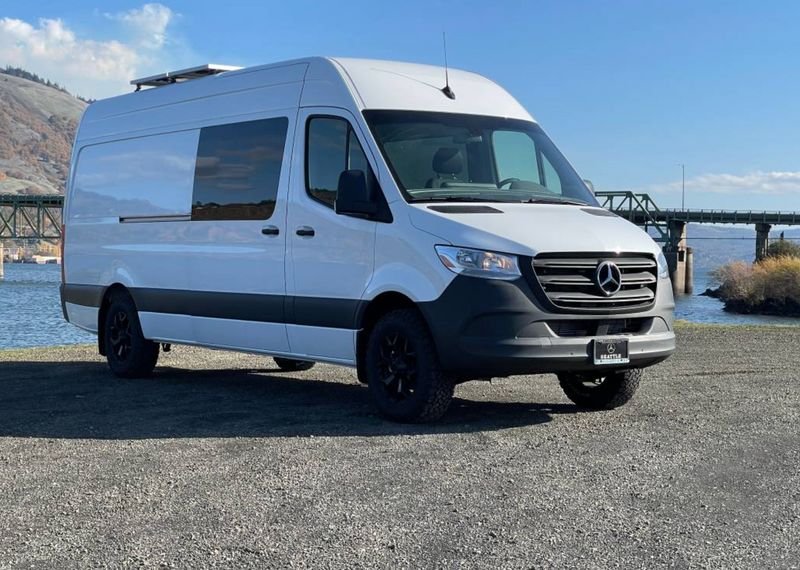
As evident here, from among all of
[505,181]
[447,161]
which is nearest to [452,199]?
[447,161]

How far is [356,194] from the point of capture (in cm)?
815

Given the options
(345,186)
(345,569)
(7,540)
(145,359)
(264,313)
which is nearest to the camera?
(345,569)

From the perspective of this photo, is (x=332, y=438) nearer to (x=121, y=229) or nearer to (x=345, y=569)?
(x=345, y=569)

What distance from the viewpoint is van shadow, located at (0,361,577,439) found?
7875 mm

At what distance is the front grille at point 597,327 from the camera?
25.2 feet

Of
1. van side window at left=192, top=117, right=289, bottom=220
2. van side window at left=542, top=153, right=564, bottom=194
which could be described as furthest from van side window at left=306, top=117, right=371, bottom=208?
van side window at left=542, top=153, right=564, bottom=194

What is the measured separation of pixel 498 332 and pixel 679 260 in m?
108

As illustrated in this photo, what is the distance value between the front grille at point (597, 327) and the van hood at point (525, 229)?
52 centimetres

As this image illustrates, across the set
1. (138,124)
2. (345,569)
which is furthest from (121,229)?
(345,569)

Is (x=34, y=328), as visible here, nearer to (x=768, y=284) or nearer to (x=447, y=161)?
(x=447, y=161)

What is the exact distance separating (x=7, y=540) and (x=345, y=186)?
4022 mm

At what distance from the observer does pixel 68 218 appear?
12688 mm

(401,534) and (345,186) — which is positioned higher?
(345,186)

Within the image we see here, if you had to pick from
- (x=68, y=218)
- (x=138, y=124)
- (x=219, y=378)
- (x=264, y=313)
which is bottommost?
(x=219, y=378)
